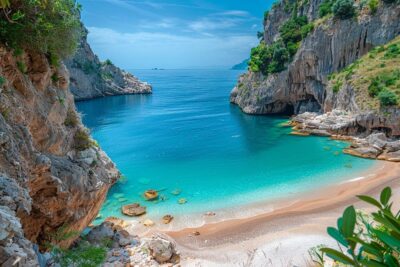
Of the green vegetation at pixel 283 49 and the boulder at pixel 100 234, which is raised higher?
the green vegetation at pixel 283 49

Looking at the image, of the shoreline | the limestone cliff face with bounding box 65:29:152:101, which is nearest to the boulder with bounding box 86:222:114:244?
the shoreline

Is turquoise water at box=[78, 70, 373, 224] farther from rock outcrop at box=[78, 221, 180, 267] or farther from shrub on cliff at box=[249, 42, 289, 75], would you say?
shrub on cliff at box=[249, 42, 289, 75]

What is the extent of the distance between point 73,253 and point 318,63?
161ft

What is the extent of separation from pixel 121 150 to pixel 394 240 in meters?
40.4

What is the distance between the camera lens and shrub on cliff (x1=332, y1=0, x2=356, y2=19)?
150ft

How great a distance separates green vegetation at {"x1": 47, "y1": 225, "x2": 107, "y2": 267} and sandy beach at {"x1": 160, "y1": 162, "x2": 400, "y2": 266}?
17.0 ft

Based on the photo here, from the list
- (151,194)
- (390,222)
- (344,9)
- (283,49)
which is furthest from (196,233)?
(283,49)

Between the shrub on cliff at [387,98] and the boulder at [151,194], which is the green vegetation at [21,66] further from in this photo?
the shrub on cliff at [387,98]

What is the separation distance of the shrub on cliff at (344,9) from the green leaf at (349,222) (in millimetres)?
51480

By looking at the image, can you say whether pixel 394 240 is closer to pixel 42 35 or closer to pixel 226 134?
pixel 42 35

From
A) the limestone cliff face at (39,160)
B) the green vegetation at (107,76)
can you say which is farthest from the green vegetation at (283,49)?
the green vegetation at (107,76)

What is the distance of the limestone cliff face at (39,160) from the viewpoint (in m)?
7.78

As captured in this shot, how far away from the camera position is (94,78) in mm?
101000

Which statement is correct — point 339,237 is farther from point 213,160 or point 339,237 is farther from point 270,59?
point 270,59
